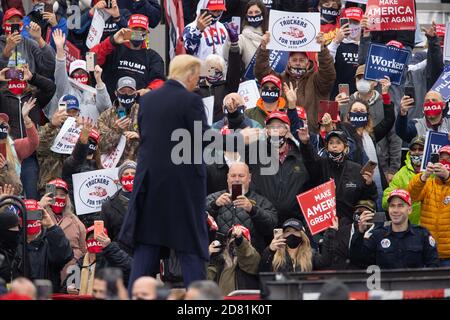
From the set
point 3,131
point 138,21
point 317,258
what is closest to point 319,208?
point 317,258

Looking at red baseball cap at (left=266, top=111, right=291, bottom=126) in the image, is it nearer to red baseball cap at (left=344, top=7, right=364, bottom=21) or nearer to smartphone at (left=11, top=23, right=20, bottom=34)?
red baseball cap at (left=344, top=7, right=364, bottom=21)

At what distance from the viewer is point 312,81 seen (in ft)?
53.7

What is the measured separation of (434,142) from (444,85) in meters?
1.96

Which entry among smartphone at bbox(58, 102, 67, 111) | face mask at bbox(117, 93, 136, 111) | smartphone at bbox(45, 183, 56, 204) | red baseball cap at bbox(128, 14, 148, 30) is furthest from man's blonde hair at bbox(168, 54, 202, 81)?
red baseball cap at bbox(128, 14, 148, 30)

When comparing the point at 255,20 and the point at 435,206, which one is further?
the point at 255,20

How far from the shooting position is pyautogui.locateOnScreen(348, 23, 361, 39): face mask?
17.4m

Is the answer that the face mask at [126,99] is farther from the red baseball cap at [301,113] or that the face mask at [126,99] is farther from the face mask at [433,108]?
the face mask at [433,108]

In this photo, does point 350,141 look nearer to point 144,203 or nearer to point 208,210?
point 208,210

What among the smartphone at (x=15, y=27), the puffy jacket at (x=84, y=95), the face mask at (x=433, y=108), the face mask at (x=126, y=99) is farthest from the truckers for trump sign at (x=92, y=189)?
the face mask at (x=433, y=108)

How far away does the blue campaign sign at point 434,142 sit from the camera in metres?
14.8

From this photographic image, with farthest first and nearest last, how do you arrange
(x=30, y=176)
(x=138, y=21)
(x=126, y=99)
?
(x=138, y=21) → (x=126, y=99) → (x=30, y=176)

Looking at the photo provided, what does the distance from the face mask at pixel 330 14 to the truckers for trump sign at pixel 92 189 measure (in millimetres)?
4165

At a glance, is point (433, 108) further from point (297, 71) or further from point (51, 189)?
point (51, 189)

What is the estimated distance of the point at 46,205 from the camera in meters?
14.2
